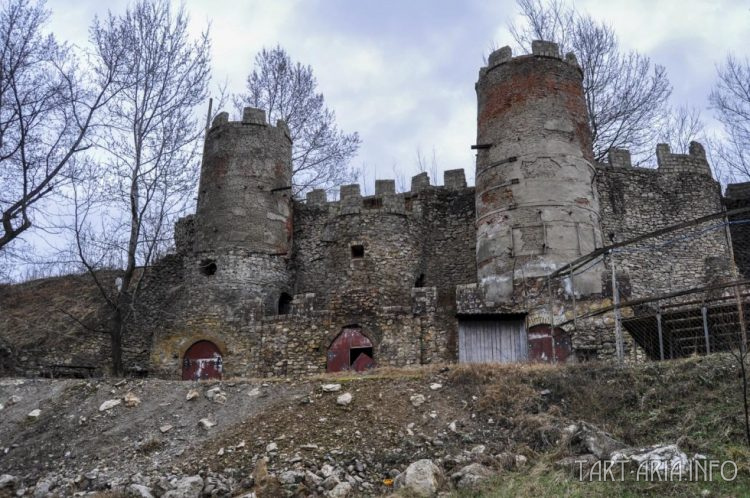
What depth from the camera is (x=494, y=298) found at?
55.7ft

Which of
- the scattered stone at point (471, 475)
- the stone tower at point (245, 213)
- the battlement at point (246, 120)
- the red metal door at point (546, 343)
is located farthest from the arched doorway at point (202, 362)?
the scattered stone at point (471, 475)

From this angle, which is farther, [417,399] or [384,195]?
[384,195]

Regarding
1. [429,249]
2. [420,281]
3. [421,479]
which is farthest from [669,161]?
[421,479]

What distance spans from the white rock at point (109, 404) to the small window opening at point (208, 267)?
317 inches

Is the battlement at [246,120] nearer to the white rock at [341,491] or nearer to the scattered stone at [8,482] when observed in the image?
the scattered stone at [8,482]

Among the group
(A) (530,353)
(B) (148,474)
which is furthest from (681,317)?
(B) (148,474)

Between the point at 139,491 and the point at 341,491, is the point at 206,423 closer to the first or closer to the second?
the point at 139,491

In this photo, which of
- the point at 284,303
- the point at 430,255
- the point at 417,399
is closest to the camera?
the point at 417,399

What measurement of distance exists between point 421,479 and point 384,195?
13.7 meters

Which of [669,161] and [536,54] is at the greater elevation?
[536,54]

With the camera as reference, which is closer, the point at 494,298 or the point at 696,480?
the point at 696,480

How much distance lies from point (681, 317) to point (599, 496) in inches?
243

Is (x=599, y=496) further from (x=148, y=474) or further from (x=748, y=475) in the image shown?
(x=148, y=474)

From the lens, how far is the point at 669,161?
22.6m
